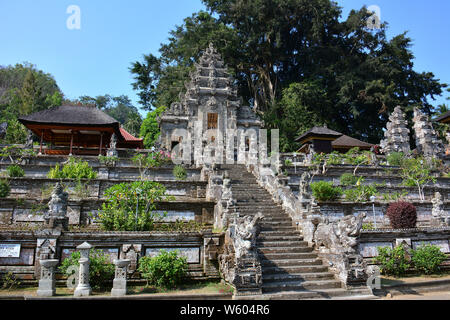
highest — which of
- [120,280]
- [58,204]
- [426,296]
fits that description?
[58,204]

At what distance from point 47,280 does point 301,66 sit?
37.7m

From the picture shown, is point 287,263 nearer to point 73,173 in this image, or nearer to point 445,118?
point 73,173

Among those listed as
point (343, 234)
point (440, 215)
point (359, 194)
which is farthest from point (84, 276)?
point (440, 215)

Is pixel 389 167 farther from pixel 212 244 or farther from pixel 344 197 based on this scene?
pixel 212 244

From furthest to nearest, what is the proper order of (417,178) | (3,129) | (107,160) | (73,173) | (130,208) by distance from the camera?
(3,129)
(417,178)
(107,160)
(73,173)
(130,208)

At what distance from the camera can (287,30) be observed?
127 ft

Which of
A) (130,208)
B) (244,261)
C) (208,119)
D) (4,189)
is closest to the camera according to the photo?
(244,261)

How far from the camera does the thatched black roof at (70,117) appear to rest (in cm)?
2025

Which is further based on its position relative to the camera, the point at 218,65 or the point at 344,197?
the point at 218,65

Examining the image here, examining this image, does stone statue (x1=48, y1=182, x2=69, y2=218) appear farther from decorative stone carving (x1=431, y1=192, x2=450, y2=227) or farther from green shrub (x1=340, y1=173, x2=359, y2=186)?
green shrub (x1=340, y1=173, x2=359, y2=186)

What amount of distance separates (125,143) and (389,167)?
21.1 m

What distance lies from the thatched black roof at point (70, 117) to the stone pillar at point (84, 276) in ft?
49.3

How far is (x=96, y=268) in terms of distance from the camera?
23.7 feet

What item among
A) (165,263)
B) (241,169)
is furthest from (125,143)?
(165,263)
